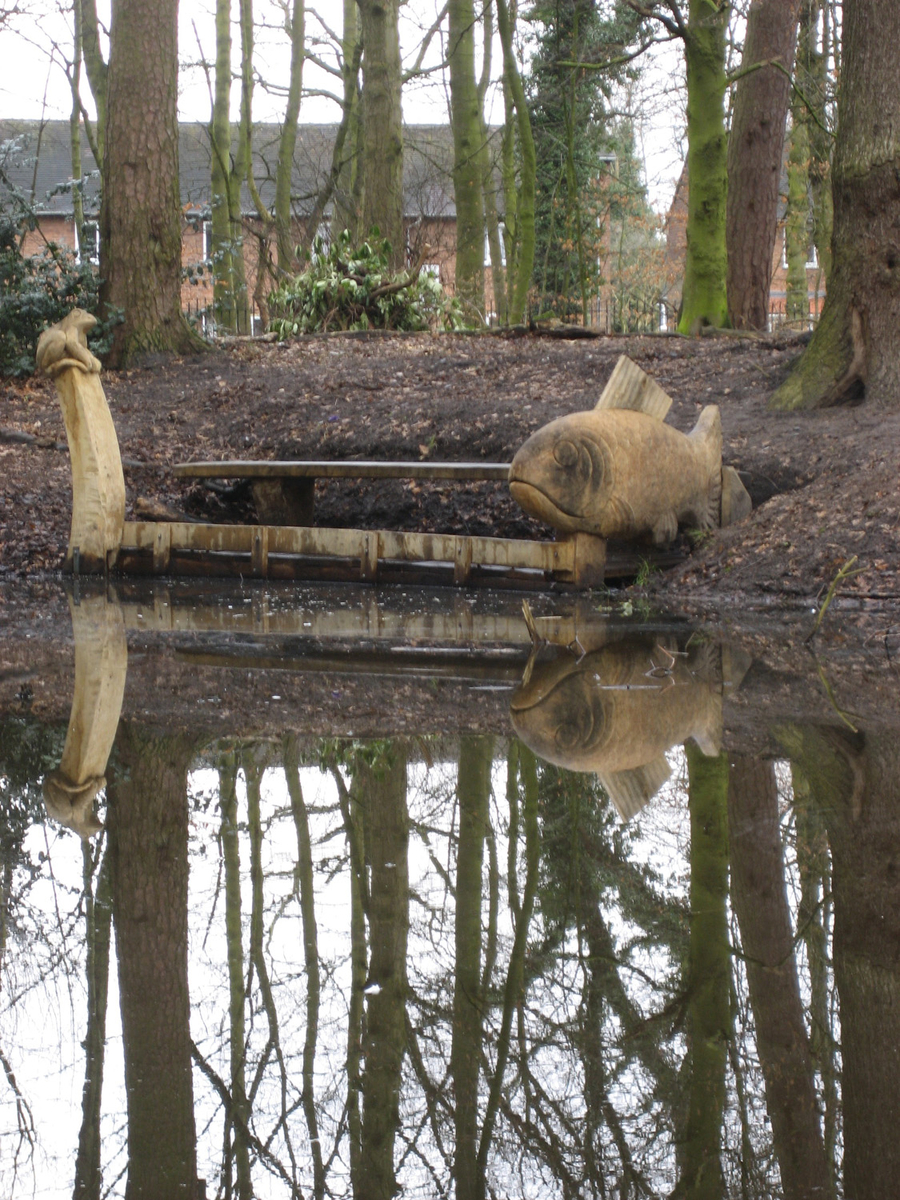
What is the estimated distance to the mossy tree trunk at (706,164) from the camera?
13234 mm

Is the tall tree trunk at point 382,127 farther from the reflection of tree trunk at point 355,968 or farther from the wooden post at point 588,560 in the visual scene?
the reflection of tree trunk at point 355,968

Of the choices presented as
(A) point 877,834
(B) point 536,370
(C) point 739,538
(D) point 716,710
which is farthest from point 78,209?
(A) point 877,834

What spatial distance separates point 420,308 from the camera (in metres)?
16.2

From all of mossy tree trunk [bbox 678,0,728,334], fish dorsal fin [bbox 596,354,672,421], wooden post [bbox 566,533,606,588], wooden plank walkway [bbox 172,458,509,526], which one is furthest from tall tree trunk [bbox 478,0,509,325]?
wooden post [bbox 566,533,606,588]

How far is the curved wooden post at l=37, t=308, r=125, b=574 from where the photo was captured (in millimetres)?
8273

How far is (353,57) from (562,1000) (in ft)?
80.6

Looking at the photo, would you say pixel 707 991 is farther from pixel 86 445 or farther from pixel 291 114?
pixel 291 114

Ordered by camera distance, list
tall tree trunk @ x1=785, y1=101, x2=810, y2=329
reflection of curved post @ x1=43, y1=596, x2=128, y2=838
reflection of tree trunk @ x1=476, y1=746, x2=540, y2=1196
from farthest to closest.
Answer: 1. tall tree trunk @ x1=785, y1=101, x2=810, y2=329
2. reflection of curved post @ x1=43, y1=596, x2=128, y2=838
3. reflection of tree trunk @ x1=476, y1=746, x2=540, y2=1196

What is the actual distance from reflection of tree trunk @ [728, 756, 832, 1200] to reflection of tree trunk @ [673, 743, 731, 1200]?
0.04 m

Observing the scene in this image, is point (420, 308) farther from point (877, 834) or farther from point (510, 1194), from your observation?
point (510, 1194)

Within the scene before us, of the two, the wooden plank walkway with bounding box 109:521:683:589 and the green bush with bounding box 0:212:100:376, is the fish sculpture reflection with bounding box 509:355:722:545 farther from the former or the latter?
the green bush with bounding box 0:212:100:376

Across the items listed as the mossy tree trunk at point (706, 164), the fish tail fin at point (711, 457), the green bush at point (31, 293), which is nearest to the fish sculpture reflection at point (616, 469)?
the fish tail fin at point (711, 457)

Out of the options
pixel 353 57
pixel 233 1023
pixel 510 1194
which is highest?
pixel 353 57

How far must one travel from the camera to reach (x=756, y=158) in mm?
15305
